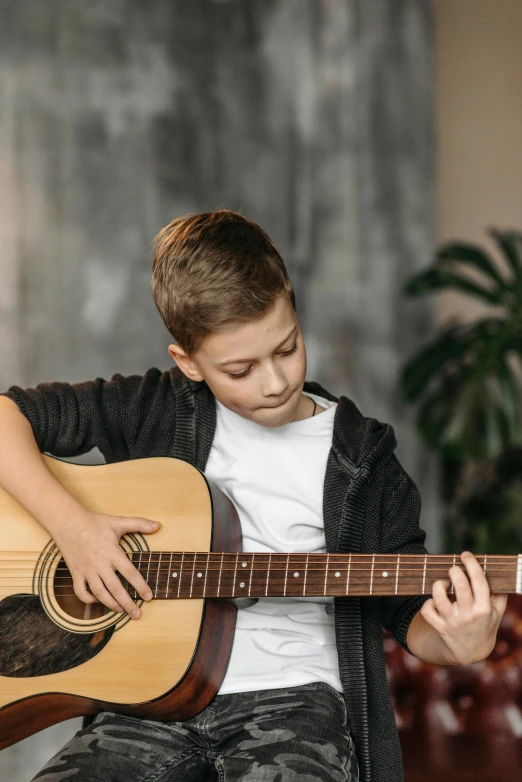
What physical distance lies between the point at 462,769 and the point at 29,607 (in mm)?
889

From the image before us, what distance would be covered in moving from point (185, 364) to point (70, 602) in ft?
1.51

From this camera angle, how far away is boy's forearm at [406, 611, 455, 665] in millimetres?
1302

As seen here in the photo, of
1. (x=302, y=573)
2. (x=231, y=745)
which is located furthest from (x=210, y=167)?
(x=231, y=745)

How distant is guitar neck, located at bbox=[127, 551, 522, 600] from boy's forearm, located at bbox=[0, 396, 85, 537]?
15 centimetres

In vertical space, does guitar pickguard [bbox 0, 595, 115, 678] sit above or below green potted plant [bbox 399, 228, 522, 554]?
below

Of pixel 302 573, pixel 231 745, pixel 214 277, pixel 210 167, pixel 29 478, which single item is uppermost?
pixel 210 167

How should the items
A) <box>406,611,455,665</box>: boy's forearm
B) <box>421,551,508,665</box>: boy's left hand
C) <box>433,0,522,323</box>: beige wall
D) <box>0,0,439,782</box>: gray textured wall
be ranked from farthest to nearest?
<box>433,0,522,323</box>: beige wall, <box>0,0,439,782</box>: gray textured wall, <box>406,611,455,665</box>: boy's forearm, <box>421,551,508,665</box>: boy's left hand

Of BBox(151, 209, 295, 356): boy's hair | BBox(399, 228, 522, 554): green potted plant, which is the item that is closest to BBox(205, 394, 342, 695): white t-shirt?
BBox(151, 209, 295, 356): boy's hair

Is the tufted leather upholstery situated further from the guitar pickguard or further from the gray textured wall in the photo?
the gray textured wall

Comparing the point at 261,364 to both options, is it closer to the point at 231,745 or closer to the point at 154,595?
the point at 154,595

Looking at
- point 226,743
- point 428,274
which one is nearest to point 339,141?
point 428,274

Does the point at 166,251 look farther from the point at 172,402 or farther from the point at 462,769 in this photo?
the point at 462,769

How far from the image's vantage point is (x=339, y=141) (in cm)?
341

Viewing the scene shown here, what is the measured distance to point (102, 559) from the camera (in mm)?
1433
